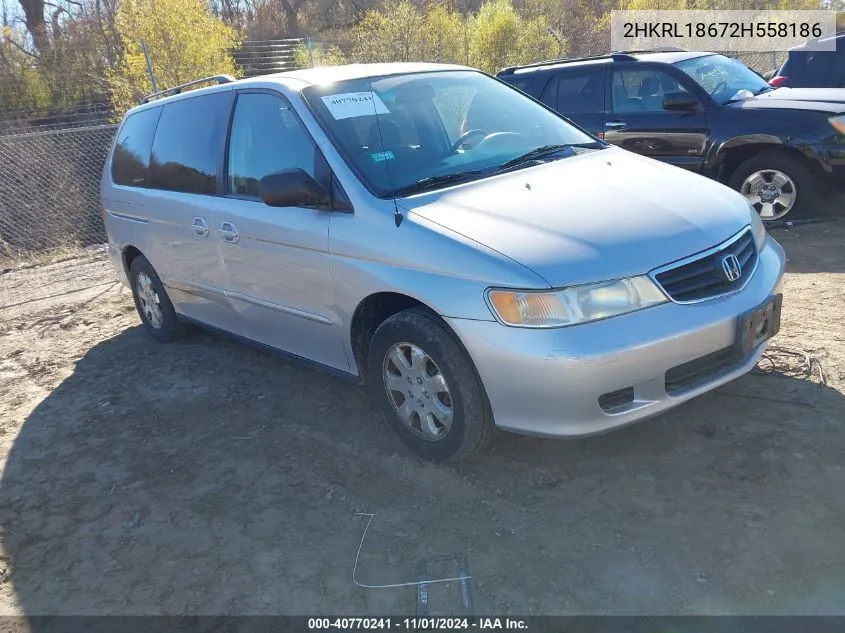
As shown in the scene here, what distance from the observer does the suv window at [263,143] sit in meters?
3.71

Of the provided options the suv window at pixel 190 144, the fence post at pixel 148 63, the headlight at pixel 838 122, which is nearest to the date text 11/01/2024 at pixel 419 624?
the suv window at pixel 190 144

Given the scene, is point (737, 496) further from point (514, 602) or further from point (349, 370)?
point (349, 370)

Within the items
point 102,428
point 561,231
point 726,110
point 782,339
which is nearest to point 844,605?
point 561,231

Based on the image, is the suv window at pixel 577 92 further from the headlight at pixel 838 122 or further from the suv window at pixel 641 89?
the headlight at pixel 838 122

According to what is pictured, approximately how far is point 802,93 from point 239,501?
656cm

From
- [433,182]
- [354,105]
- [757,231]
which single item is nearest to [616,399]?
[757,231]

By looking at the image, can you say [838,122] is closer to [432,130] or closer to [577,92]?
[577,92]

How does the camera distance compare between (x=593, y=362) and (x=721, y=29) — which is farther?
(x=721, y=29)

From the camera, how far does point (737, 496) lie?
2.88 meters

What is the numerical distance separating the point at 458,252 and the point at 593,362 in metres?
0.70

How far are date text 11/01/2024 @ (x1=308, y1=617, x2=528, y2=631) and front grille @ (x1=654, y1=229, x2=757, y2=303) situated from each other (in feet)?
4.52

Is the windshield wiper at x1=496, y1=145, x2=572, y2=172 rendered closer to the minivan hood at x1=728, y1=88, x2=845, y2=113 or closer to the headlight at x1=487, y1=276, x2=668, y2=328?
the headlight at x1=487, y1=276, x2=668, y2=328

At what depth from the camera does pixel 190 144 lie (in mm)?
4562

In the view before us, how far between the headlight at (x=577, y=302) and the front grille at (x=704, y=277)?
0.28 feet
